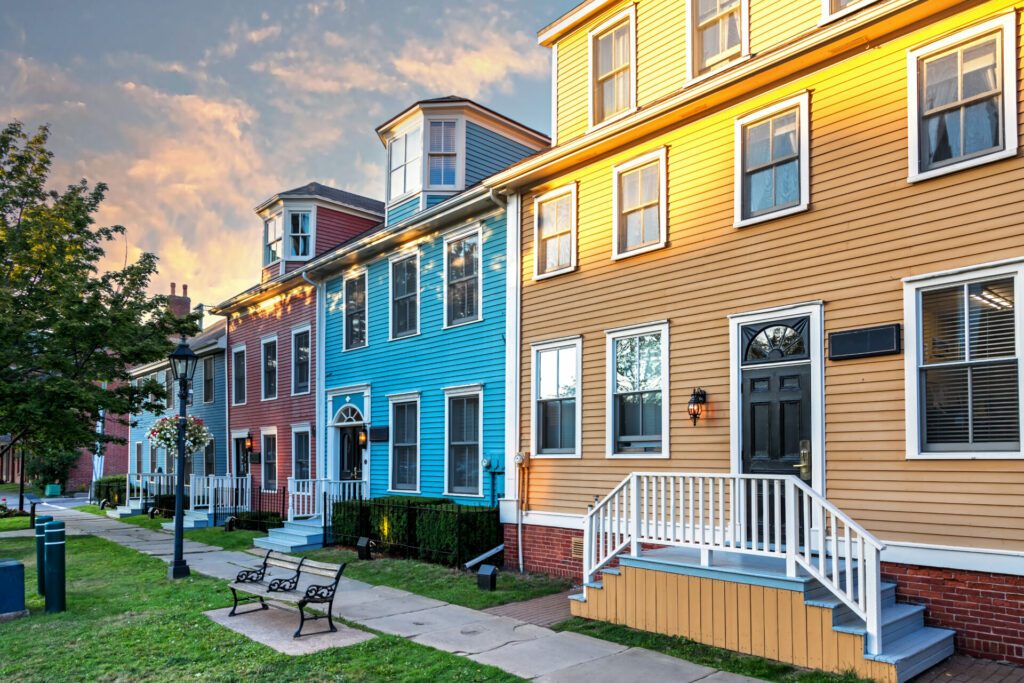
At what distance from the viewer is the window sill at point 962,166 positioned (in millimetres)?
7078

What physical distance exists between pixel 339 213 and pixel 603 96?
38.3 ft

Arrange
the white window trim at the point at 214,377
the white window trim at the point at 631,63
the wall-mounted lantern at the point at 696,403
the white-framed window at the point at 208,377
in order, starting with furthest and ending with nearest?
the white-framed window at the point at 208,377
the white window trim at the point at 214,377
the white window trim at the point at 631,63
the wall-mounted lantern at the point at 696,403

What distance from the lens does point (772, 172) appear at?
9.22 metres

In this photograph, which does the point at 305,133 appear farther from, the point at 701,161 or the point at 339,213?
the point at 701,161

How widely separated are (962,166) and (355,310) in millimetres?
13603

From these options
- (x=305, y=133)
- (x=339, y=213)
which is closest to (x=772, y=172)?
(x=339, y=213)

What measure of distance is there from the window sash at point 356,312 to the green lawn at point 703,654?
1050cm

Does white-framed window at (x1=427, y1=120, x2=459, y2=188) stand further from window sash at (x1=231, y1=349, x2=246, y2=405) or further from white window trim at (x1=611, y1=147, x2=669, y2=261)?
window sash at (x1=231, y1=349, x2=246, y2=405)

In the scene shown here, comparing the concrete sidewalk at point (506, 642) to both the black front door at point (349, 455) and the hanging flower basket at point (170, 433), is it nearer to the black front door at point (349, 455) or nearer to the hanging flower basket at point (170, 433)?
the black front door at point (349, 455)

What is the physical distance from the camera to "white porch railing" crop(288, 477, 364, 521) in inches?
658

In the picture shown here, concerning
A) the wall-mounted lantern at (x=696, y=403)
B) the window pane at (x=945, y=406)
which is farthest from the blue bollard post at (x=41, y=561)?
the window pane at (x=945, y=406)

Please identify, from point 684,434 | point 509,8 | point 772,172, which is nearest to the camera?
point 772,172

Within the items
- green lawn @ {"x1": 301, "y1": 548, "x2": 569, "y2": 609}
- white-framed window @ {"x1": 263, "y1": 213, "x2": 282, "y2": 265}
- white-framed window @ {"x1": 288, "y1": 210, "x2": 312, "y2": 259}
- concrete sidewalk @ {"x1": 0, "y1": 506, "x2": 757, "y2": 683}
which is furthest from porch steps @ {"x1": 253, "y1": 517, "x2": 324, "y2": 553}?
white-framed window @ {"x1": 263, "y1": 213, "x2": 282, "y2": 265}

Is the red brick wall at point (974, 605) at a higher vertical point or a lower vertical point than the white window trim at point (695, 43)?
lower
